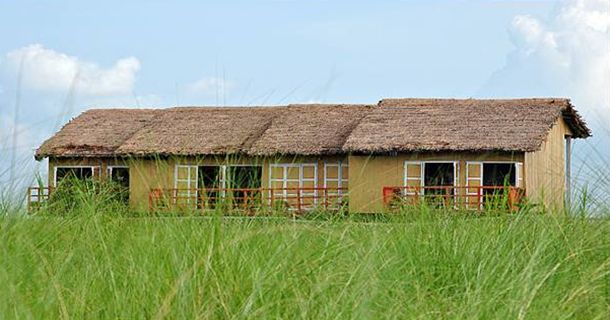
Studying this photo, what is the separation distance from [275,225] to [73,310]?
1.87 meters

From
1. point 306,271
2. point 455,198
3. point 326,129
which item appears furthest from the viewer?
point 326,129

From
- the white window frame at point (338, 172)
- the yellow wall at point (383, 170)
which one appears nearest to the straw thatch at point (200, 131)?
the white window frame at point (338, 172)

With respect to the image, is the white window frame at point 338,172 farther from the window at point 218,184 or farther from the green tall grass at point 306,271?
the green tall grass at point 306,271

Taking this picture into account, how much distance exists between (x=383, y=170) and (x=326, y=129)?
2255 millimetres

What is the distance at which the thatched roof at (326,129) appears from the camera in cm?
2316

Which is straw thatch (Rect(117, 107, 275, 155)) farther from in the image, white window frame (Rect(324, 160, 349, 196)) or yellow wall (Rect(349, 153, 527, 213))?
yellow wall (Rect(349, 153, 527, 213))

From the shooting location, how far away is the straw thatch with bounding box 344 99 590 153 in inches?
898

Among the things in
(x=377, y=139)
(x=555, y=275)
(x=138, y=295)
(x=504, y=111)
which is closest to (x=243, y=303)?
(x=138, y=295)

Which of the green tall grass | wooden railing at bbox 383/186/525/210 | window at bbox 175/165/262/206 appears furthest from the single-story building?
the green tall grass

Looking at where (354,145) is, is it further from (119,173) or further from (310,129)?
Result: (119,173)

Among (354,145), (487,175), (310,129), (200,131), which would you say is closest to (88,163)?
(200,131)

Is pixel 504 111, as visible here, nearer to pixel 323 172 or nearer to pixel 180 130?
pixel 323 172

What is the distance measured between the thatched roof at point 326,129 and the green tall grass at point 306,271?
15550 mm

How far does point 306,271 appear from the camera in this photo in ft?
16.5
